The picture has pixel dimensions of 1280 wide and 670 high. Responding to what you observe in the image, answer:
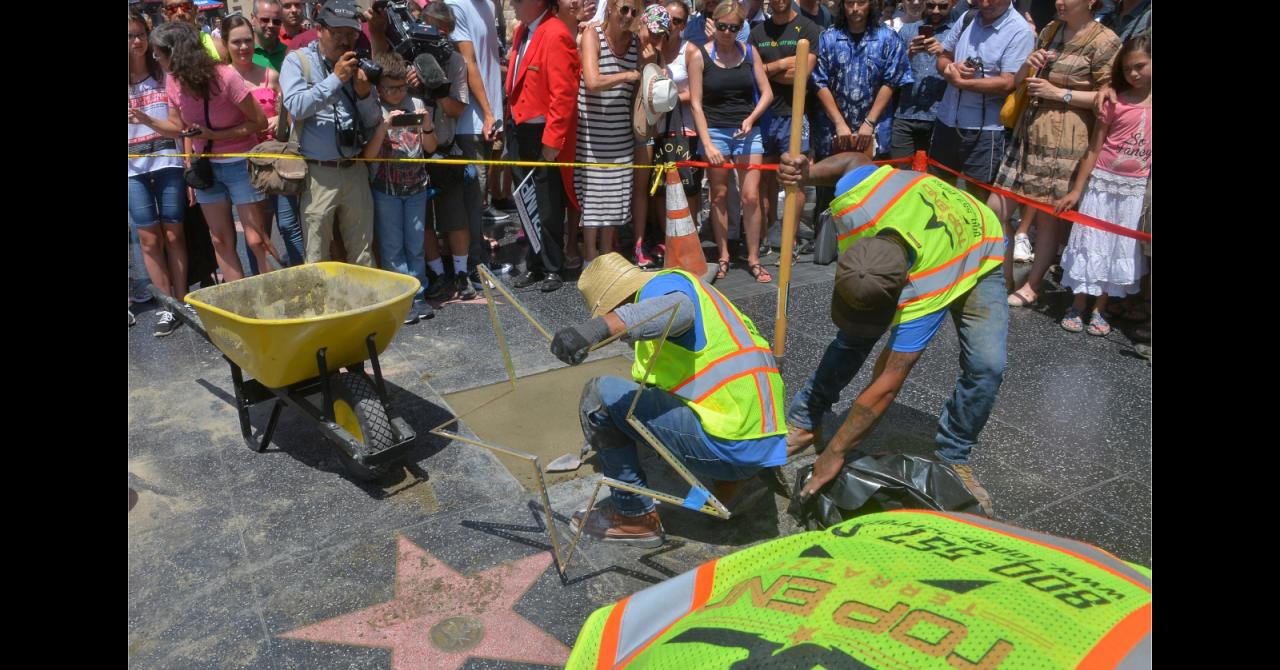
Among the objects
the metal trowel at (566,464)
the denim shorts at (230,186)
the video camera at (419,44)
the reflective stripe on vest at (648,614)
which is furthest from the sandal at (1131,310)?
the denim shorts at (230,186)

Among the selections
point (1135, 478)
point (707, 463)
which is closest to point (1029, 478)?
point (1135, 478)

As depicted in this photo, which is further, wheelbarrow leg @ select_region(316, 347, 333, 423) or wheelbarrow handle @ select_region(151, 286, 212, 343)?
wheelbarrow handle @ select_region(151, 286, 212, 343)

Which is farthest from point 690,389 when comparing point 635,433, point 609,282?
point 609,282

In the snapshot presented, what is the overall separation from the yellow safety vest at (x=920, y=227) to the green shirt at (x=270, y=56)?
5050 millimetres

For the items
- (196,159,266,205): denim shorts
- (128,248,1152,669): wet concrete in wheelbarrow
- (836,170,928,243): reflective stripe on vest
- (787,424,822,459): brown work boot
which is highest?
(836,170,928,243): reflective stripe on vest

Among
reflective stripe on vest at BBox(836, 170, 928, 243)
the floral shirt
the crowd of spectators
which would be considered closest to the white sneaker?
the crowd of spectators

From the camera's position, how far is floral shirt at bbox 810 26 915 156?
6.81 metres

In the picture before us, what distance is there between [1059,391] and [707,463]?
260 cm

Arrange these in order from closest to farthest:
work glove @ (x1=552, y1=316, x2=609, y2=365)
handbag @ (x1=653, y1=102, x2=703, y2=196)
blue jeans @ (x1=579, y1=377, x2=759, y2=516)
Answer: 1. work glove @ (x1=552, y1=316, x2=609, y2=365)
2. blue jeans @ (x1=579, y1=377, x2=759, y2=516)
3. handbag @ (x1=653, y1=102, x2=703, y2=196)

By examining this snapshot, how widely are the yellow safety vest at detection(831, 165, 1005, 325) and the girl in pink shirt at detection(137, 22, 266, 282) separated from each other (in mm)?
4003

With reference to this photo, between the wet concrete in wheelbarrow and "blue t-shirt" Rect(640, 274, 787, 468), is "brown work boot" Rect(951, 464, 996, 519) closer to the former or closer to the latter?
the wet concrete in wheelbarrow

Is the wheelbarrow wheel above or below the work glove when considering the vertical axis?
below

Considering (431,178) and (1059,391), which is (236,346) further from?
(1059,391)

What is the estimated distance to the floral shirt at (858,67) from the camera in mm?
6809
